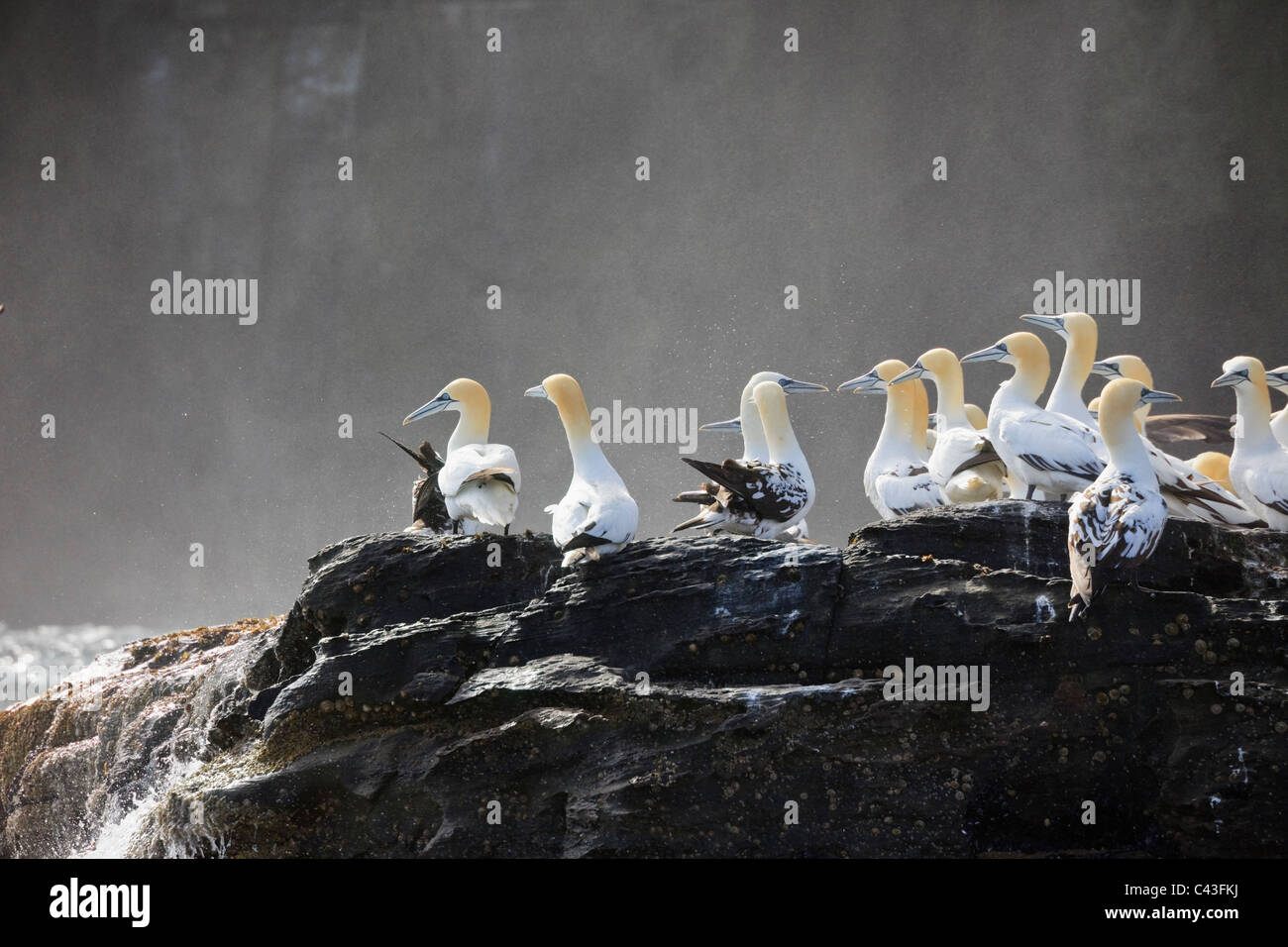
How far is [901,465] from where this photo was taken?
934cm

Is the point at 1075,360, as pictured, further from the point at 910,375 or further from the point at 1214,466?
the point at 1214,466

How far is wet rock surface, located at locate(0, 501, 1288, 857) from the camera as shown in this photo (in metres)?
7.12

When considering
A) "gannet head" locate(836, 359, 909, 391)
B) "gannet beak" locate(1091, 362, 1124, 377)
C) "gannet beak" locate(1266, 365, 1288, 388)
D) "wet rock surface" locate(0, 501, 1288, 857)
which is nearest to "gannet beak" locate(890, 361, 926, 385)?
"gannet head" locate(836, 359, 909, 391)

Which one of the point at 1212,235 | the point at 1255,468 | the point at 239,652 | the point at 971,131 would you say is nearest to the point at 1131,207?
the point at 1212,235

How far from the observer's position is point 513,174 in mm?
20156

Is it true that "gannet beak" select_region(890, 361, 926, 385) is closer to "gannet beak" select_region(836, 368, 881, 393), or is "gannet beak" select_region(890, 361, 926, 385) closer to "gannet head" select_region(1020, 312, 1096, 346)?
"gannet beak" select_region(836, 368, 881, 393)

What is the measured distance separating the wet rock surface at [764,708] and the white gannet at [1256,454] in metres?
0.33

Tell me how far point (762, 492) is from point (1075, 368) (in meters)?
2.46

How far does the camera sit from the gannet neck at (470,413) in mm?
9789

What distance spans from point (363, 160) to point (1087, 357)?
14.1 meters

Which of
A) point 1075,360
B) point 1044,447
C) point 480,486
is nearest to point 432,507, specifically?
point 480,486

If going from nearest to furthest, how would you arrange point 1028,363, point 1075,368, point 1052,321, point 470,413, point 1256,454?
point 1256,454, point 1028,363, point 1075,368, point 1052,321, point 470,413

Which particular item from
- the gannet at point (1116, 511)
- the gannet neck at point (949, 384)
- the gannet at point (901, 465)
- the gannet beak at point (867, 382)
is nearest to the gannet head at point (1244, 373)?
the gannet at point (1116, 511)
